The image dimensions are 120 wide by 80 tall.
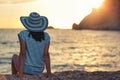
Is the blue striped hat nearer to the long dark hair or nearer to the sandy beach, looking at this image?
the long dark hair

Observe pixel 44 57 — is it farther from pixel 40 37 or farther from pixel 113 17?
pixel 113 17

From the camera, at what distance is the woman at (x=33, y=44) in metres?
8.86

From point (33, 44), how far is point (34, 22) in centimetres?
44

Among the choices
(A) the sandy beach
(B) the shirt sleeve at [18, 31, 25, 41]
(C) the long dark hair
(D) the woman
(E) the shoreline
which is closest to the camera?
(B) the shirt sleeve at [18, 31, 25, 41]

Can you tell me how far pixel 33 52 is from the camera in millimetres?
9148

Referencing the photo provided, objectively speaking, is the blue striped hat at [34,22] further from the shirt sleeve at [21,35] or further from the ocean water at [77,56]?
the ocean water at [77,56]

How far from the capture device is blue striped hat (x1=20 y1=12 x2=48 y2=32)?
887 centimetres

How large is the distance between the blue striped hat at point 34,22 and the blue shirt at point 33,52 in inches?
5.5

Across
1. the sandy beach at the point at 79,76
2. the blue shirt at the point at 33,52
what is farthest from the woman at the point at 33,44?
the sandy beach at the point at 79,76

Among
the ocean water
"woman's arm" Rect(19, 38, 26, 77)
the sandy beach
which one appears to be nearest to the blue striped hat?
"woman's arm" Rect(19, 38, 26, 77)

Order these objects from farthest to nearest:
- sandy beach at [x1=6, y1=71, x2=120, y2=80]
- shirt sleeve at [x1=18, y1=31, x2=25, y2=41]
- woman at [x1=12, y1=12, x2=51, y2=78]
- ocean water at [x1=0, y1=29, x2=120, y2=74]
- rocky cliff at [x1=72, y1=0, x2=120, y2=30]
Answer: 1. rocky cliff at [x1=72, y1=0, x2=120, y2=30]
2. ocean water at [x1=0, y1=29, x2=120, y2=74]
3. sandy beach at [x1=6, y1=71, x2=120, y2=80]
4. woman at [x1=12, y1=12, x2=51, y2=78]
5. shirt sleeve at [x1=18, y1=31, x2=25, y2=41]

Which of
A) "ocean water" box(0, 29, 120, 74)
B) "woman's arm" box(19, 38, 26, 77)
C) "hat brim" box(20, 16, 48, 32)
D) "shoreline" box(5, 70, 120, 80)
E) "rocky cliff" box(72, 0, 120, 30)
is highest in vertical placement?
"hat brim" box(20, 16, 48, 32)

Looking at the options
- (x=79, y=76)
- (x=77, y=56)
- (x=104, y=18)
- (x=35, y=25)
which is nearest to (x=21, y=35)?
(x=35, y=25)

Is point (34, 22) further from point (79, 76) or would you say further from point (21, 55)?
point (79, 76)
